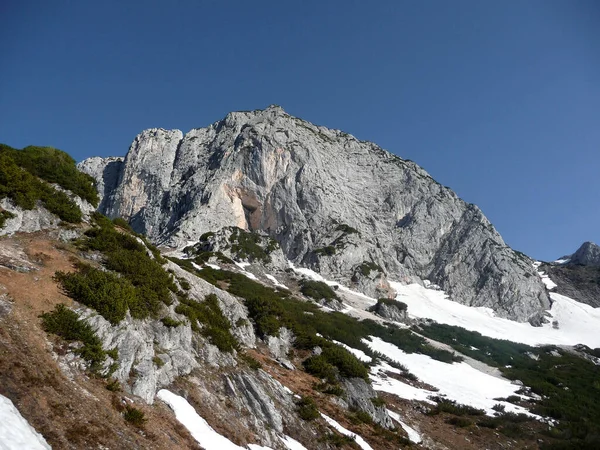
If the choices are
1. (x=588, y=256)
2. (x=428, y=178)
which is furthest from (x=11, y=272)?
(x=588, y=256)

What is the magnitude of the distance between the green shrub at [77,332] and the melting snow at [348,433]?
10.8 m

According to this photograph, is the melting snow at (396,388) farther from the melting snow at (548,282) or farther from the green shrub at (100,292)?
the melting snow at (548,282)

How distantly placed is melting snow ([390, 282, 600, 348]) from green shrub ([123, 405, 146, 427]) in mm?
79708

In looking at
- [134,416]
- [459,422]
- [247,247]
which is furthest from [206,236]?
[134,416]

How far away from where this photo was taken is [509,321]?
100375mm

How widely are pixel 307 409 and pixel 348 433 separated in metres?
2.50

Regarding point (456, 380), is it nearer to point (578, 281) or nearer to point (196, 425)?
point (196, 425)

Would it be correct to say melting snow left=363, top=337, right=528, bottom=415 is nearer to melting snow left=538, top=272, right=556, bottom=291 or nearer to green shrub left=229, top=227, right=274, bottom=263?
green shrub left=229, top=227, right=274, bottom=263

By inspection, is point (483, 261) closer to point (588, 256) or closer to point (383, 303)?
point (383, 303)

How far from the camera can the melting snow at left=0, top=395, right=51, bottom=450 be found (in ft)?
22.4

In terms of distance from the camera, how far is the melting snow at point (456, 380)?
1302 inches

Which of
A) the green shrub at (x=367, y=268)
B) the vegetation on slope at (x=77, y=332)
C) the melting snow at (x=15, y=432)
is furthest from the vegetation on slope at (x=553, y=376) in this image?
the melting snow at (x=15, y=432)

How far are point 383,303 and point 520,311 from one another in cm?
5513

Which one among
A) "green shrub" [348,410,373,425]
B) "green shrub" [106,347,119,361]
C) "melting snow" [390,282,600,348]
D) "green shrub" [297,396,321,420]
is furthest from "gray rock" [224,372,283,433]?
"melting snow" [390,282,600,348]
